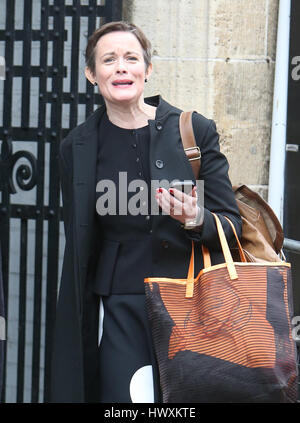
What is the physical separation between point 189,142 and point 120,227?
15.2 inches

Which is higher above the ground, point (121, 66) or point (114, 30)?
point (114, 30)

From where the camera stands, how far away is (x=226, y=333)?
2.55 metres

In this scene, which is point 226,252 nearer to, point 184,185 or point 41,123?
point 184,185

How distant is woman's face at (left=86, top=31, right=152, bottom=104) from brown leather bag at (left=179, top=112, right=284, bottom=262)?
21 centimetres

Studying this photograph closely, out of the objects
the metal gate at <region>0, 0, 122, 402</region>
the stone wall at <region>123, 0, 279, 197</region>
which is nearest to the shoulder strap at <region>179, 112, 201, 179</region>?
the stone wall at <region>123, 0, 279, 197</region>

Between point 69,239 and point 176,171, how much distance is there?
50 centimetres

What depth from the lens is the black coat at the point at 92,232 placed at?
112 inches

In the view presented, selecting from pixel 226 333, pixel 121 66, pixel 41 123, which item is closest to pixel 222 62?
pixel 41 123

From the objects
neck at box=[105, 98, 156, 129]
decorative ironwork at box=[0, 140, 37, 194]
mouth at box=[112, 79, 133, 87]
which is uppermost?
mouth at box=[112, 79, 133, 87]

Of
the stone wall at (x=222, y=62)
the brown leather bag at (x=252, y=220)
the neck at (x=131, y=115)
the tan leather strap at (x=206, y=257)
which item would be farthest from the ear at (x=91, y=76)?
the stone wall at (x=222, y=62)

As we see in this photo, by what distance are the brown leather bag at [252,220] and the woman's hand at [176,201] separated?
30 centimetres

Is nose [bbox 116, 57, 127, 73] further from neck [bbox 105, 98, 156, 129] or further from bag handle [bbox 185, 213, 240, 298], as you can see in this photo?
bag handle [bbox 185, 213, 240, 298]

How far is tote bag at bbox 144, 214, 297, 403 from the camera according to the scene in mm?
2529
